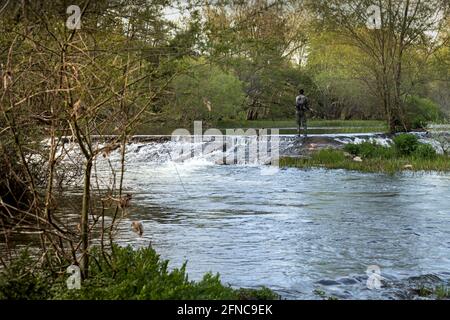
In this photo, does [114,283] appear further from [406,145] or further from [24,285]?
[406,145]

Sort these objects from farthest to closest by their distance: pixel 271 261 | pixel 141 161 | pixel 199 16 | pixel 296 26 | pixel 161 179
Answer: pixel 296 26, pixel 141 161, pixel 161 179, pixel 199 16, pixel 271 261

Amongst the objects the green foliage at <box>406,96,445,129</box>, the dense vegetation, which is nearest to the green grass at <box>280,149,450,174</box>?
the dense vegetation

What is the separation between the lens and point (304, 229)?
11.4m

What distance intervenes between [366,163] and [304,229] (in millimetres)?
12251

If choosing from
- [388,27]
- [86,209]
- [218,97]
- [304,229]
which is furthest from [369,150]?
[86,209]

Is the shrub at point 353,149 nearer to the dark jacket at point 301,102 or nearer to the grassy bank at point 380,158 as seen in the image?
the grassy bank at point 380,158

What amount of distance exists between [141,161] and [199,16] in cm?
1569

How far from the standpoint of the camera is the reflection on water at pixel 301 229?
27.1 ft

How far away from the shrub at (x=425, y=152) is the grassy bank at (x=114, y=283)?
64.5 feet

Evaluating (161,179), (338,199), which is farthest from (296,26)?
(338,199)

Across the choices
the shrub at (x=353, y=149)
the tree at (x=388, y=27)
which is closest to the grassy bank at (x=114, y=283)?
the shrub at (x=353, y=149)

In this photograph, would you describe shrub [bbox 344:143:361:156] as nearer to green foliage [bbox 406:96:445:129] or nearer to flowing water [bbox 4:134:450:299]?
flowing water [bbox 4:134:450:299]

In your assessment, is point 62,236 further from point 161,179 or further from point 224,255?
point 161,179
